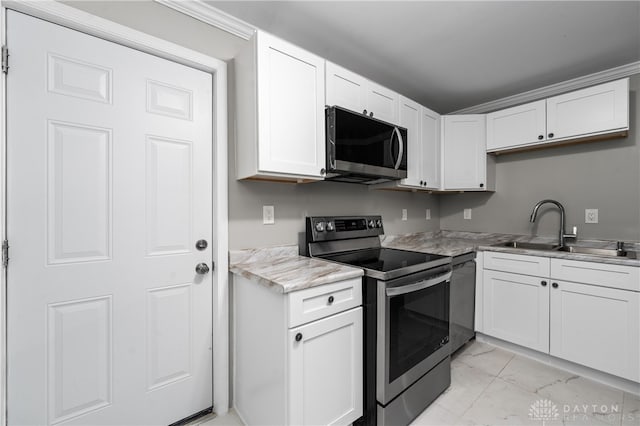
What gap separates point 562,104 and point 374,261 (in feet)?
6.88

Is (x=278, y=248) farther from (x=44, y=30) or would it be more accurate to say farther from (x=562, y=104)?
(x=562, y=104)

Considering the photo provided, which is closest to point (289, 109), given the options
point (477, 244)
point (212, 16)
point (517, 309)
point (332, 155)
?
point (332, 155)

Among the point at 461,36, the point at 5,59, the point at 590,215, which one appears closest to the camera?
the point at 5,59

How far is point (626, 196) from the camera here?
227 centimetres

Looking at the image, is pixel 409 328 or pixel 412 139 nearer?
Answer: pixel 409 328

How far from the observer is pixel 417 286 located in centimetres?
161

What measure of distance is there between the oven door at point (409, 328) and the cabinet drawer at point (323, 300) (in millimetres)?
128

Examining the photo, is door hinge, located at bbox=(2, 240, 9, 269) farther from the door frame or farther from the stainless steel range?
the stainless steel range

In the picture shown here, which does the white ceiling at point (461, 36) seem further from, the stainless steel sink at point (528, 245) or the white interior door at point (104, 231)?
the stainless steel sink at point (528, 245)

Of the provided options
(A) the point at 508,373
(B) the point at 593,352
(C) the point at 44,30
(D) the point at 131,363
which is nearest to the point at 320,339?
(D) the point at 131,363

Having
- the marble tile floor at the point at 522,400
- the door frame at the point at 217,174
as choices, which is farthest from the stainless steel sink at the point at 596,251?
the door frame at the point at 217,174

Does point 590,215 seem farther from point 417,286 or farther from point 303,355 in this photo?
point 303,355

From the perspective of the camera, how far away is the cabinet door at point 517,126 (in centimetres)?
245

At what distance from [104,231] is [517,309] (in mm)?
2870
